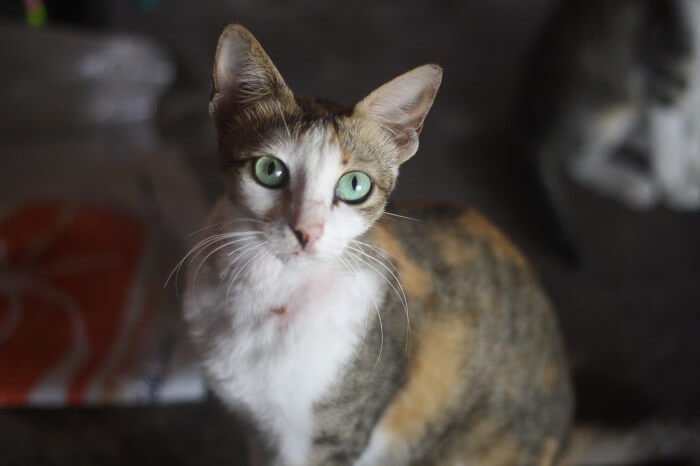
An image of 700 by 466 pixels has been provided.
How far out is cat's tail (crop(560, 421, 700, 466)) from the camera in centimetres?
122

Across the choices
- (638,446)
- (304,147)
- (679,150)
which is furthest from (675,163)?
(304,147)

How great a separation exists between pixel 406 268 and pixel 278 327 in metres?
0.22

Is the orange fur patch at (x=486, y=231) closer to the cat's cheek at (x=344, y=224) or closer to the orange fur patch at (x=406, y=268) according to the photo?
the orange fur patch at (x=406, y=268)

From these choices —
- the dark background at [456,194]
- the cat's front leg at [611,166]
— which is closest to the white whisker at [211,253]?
the dark background at [456,194]

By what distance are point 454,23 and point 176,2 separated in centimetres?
117

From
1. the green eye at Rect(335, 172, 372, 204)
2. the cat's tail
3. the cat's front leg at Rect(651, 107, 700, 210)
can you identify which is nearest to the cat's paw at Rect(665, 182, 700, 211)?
the cat's front leg at Rect(651, 107, 700, 210)

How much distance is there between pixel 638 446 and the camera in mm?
1225

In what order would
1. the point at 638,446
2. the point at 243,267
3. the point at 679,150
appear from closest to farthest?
the point at 243,267, the point at 638,446, the point at 679,150

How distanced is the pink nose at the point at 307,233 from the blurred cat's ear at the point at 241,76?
0.18m

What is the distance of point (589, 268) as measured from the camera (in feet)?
5.62

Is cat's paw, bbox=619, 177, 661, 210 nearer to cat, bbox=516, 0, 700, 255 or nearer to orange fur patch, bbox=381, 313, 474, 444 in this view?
cat, bbox=516, 0, 700, 255

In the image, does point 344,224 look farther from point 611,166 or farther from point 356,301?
point 611,166

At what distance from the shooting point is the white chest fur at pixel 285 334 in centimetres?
84

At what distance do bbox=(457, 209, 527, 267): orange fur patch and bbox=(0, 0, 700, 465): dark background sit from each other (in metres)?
0.41
